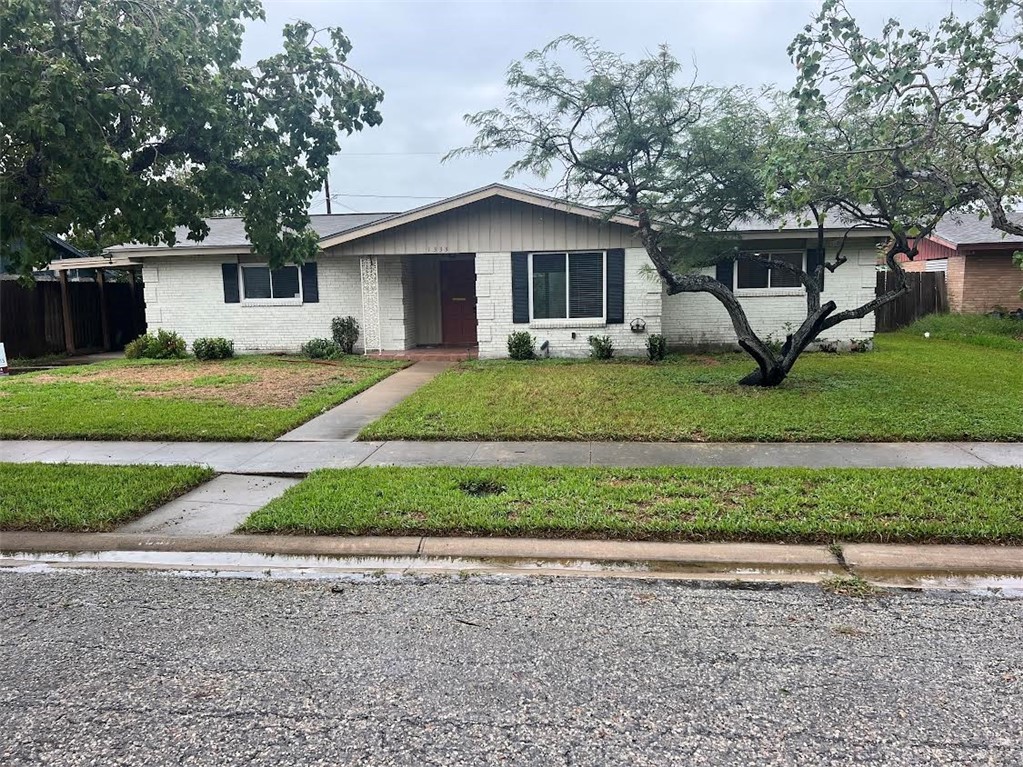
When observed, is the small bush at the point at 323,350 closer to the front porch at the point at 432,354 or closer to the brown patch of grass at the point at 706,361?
the front porch at the point at 432,354

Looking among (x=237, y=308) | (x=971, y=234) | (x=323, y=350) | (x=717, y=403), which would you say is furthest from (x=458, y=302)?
(x=971, y=234)

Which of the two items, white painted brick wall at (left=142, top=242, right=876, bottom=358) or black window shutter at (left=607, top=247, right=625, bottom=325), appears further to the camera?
white painted brick wall at (left=142, top=242, right=876, bottom=358)

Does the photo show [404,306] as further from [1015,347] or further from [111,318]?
[1015,347]

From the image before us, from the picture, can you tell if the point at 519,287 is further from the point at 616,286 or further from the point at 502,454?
the point at 502,454

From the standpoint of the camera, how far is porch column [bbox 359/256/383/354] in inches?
642

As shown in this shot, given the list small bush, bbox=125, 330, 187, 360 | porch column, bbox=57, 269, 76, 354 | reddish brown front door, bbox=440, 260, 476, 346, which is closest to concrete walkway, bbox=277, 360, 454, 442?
reddish brown front door, bbox=440, 260, 476, 346

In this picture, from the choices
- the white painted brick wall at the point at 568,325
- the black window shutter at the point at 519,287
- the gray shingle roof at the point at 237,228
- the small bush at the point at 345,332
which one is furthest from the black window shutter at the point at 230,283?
the black window shutter at the point at 519,287

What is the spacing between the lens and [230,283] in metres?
17.0

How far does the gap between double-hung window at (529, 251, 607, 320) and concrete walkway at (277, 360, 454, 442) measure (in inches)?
118

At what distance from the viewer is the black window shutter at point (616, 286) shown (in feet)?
50.0

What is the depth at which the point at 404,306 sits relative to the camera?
55.8 ft

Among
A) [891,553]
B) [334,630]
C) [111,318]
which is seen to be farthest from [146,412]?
[111,318]

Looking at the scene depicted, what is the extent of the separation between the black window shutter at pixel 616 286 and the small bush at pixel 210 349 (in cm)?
898

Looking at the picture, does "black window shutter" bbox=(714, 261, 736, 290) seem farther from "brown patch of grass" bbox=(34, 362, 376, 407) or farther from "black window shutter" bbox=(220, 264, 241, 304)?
"black window shutter" bbox=(220, 264, 241, 304)
